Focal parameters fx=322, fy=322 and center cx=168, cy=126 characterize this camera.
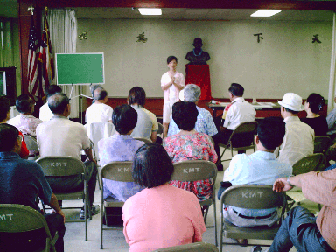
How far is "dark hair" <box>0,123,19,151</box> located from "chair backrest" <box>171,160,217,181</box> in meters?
1.11

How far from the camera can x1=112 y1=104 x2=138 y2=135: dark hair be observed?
2682 mm

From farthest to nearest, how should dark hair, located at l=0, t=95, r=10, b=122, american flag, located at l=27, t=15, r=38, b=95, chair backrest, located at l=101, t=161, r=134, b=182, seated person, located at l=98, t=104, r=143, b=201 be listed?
american flag, located at l=27, t=15, r=38, b=95, dark hair, located at l=0, t=95, r=10, b=122, seated person, located at l=98, t=104, r=143, b=201, chair backrest, located at l=101, t=161, r=134, b=182

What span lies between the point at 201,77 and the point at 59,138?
664 cm

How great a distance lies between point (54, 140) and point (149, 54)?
6.73 m

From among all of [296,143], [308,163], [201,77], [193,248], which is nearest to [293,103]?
[296,143]

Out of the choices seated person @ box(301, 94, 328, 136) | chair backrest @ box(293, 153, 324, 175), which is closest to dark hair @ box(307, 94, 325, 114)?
seated person @ box(301, 94, 328, 136)

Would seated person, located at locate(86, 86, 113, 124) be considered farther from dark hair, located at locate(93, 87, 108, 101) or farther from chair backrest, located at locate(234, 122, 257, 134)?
chair backrest, located at locate(234, 122, 257, 134)

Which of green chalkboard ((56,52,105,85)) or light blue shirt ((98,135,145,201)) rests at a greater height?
green chalkboard ((56,52,105,85))

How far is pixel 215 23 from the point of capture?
357 inches

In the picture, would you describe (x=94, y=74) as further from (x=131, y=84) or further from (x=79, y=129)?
(x=131, y=84)

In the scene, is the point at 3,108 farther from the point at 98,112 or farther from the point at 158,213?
the point at 158,213

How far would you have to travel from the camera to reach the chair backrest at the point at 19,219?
1640 millimetres

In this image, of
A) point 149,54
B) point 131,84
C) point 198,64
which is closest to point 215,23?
point 198,64

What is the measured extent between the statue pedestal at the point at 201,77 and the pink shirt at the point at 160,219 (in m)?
7.72
